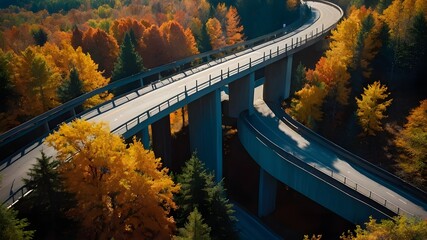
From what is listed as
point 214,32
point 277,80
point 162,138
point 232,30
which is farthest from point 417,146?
point 232,30

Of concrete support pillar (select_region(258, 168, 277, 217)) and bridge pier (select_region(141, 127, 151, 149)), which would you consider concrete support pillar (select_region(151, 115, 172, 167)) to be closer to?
bridge pier (select_region(141, 127, 151, 149))

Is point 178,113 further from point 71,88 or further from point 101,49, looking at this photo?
point 71,88

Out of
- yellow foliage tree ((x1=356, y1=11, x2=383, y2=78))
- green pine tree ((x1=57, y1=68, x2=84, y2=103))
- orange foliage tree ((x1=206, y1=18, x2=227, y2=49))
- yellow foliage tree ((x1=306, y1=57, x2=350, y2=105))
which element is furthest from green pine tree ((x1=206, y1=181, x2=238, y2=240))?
orange foliage tree ((x1=206, y1=18, x2=227, y2=49))

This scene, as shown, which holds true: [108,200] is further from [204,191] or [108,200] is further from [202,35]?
[202,35]

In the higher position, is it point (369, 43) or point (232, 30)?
point (369, 43)

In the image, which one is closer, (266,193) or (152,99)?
(152,99)

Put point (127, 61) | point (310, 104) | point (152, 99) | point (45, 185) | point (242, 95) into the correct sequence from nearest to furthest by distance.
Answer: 1. point (45, 185)
2. point (152, 99)
3. point (127, 61)
4. point (310, 104)
5. point (242, 95)

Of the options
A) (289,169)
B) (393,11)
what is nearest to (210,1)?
(393,11)
